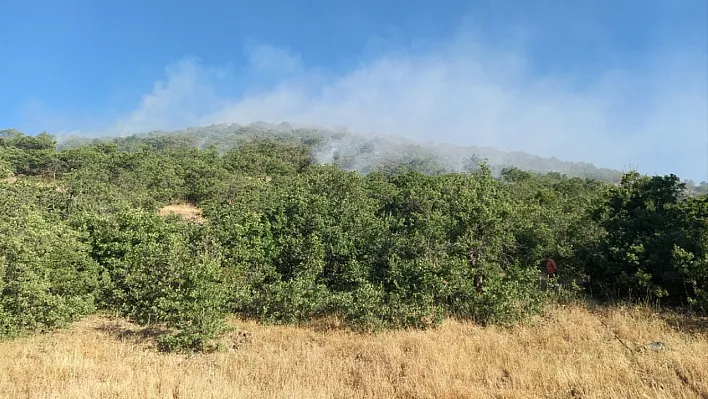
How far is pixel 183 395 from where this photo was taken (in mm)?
5574

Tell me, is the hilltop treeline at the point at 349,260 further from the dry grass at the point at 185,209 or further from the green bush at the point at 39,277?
the dry grass at the point at 185,209

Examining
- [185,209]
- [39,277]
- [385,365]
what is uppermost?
[39,277]

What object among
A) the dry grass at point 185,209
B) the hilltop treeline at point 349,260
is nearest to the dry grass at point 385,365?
the hilltop treeline at point 349,260

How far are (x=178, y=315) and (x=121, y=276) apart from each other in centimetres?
436

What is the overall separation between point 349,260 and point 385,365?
517 cm

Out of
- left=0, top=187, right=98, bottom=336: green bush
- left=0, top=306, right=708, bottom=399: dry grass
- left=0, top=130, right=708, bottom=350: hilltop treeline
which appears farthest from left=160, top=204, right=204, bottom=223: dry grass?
left=0, top=306, right=708, bottom=399: dry grass

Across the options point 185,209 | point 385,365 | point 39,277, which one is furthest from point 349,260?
point 185,209

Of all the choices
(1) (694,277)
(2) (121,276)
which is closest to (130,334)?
(2) (121,276)

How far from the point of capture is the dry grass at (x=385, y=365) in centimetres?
582

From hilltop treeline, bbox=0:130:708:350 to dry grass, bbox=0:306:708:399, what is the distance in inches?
32.0

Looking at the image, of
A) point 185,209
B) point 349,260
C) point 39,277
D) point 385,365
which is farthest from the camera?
point 185,209

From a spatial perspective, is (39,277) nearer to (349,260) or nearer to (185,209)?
(349,260)

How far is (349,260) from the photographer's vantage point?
12016 millimetres

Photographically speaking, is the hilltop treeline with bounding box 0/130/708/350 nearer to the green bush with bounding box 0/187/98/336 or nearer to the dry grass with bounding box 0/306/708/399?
the green bush with bounding box 0/187/98/336
